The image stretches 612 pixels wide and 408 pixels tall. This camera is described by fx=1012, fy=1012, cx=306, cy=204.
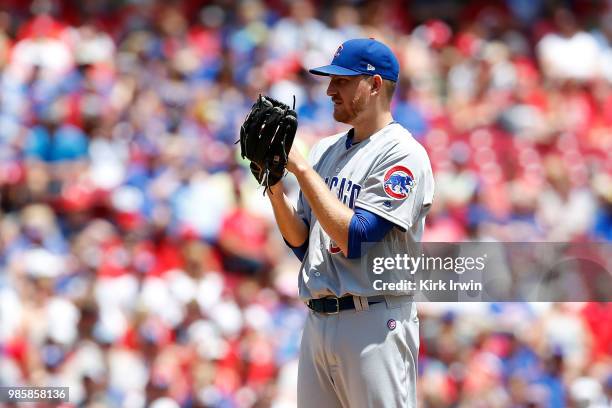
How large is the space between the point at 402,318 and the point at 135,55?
585cm

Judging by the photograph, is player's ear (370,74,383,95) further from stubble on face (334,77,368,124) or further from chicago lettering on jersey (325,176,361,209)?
chicago lettering on jersey (325,176,361,209)

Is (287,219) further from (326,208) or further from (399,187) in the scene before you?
(399,187)

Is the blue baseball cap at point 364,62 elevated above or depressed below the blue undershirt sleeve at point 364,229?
above

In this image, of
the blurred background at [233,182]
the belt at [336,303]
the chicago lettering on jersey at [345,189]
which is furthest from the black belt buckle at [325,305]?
the blurred background at [233,182]

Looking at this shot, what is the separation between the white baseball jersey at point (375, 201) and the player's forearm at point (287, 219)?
4 cm

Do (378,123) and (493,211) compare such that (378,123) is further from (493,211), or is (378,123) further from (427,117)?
(427,117)

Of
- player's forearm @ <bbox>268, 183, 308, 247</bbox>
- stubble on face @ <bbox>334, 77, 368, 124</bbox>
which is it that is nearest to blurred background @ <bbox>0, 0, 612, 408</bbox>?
player's forearm @ <bbox>268, 183, 308, 247</bbox>

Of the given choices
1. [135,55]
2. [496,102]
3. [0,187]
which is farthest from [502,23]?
[0,187]

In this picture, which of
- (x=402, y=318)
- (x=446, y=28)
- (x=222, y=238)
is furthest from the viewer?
(x=446, y=28)

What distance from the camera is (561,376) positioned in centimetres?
623

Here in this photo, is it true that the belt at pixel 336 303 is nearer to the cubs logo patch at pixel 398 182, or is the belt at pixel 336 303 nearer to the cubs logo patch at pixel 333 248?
the cubs logo patch at pixel 333 248

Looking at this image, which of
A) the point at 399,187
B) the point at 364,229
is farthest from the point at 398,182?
the point at 364,229

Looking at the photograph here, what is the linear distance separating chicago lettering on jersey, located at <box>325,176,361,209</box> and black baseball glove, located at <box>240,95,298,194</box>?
22 centimetres

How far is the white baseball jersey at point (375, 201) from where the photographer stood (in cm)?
309
